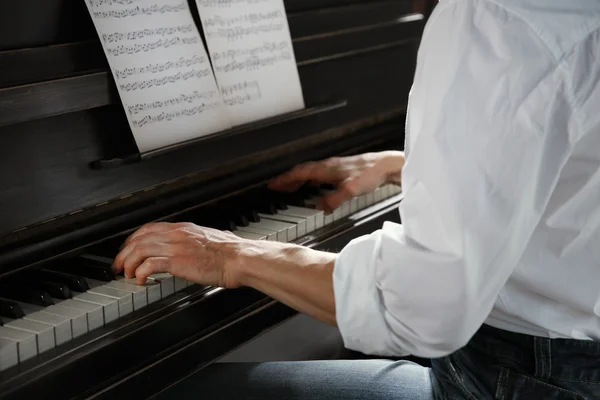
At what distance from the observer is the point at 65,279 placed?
1.34m

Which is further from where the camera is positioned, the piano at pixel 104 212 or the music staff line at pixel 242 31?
the music staff line at pixel 242 31

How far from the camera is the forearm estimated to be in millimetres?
1197

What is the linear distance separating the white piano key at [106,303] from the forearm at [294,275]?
0.20m

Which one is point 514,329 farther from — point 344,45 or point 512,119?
point 344,45

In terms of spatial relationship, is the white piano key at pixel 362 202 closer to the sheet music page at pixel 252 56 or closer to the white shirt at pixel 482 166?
the sheet music page at pixel 252 56

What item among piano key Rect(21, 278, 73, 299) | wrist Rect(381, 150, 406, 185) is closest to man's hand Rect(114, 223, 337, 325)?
piano key Rect(21, 278, 73, 299)

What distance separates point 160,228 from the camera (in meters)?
1.38

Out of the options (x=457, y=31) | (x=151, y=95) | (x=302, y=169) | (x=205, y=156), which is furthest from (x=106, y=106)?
(x=457, y=31)

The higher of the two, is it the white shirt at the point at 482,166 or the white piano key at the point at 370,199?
the white shirt at the point at 482,166

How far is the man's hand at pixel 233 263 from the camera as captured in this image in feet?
3.98

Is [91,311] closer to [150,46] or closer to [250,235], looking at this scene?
[250,235]

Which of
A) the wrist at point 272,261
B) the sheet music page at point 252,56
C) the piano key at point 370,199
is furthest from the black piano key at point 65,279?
the piano key at point 370,199

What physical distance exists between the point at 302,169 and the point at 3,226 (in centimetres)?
75

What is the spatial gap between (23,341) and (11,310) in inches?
4.1
